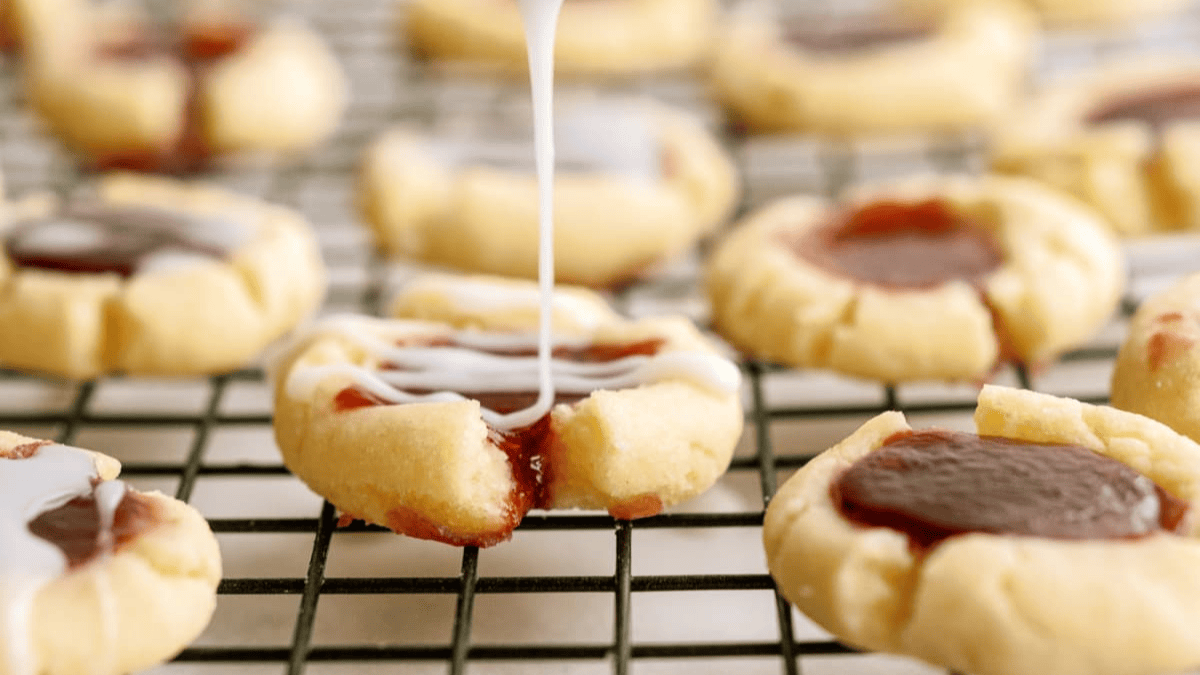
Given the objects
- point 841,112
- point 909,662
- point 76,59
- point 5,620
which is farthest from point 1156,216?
point 76,59

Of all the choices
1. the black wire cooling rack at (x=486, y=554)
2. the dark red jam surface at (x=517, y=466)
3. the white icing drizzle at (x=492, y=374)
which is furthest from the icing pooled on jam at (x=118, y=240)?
the dark red jam surface at (x=517, y=466)

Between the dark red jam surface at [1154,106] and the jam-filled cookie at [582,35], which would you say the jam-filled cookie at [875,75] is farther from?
the dark red jam surface at [1154,106]

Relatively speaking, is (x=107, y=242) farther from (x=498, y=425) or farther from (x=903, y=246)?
(x=903, y=246)

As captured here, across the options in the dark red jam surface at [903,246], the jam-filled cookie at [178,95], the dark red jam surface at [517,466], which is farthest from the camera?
the jam-filled cookie at [178,95]

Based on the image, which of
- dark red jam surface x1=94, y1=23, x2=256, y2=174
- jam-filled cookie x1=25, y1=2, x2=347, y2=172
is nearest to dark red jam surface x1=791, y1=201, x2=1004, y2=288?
jam-filled cookie x1=25, y1=2, x2=347, y2=172

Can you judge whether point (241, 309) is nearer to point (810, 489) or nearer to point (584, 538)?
point (584, 538)

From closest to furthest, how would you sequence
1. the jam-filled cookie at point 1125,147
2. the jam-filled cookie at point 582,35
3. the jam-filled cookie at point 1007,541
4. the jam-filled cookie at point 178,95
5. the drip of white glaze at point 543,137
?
1. the jam-filled cookie at point 1007,541
2. the drip of white glaze at point 543,137
3. the jam-filled cookie at point 1125,147
4. the jam-filled cookie at point 178,95
5. the jam-filled cookie at point 582,35
